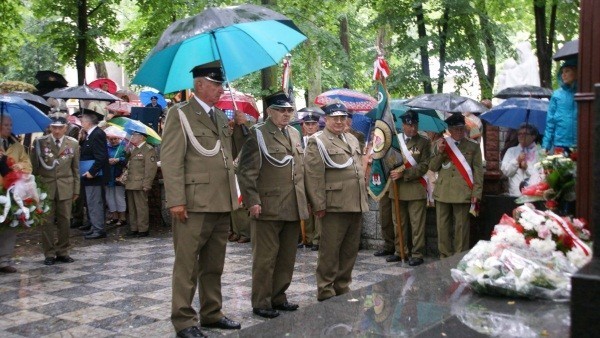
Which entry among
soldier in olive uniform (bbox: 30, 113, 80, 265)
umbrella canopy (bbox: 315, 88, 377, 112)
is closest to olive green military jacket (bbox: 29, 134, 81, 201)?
soldier in olive uniform (bbox: 30, 113, 80, 265)

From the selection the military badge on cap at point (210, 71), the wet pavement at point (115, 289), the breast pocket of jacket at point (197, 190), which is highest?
the military badge on cap at point (210, 71)

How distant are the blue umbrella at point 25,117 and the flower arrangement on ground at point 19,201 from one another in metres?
0.75

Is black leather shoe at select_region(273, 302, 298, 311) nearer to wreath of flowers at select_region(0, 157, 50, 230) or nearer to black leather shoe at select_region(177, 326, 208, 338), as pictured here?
black leather shoe at select_region(177, 326, 208, 338)

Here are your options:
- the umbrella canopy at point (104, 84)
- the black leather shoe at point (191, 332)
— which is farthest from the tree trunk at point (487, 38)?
the umbrella canopy at point (104, 84)

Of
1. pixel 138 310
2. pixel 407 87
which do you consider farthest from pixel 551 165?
pixel 407 87

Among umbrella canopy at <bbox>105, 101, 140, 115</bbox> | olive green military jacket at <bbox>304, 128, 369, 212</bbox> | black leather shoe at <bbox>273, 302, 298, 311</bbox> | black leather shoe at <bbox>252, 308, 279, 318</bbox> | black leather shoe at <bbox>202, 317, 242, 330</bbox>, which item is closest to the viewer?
black leather shoe at <bbox>202, 317, 242, 330</bbox>

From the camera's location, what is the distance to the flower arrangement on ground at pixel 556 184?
214 inches

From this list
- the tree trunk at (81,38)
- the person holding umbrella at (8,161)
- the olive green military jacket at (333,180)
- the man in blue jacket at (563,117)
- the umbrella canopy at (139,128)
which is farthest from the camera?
the tree trunk at (81,38)

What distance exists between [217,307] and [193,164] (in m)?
1.30

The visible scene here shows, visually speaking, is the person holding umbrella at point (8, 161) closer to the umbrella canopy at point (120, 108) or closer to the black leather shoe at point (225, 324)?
the black leather shoe at point (225, 324)

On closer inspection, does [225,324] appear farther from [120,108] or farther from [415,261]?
[120,108]

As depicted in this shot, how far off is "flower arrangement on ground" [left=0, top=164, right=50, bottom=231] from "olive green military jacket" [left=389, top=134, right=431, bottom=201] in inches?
193

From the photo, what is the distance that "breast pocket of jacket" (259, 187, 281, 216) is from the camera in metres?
7.41

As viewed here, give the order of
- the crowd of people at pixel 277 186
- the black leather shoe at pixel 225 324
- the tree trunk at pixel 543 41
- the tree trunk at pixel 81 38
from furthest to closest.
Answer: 1. the tree trunk at pixel 81 38
2. the tree trunk at pixel 543 41
3. the black leather shoe at pixel 225 324
4. the crowd of people at pixel 277 186
